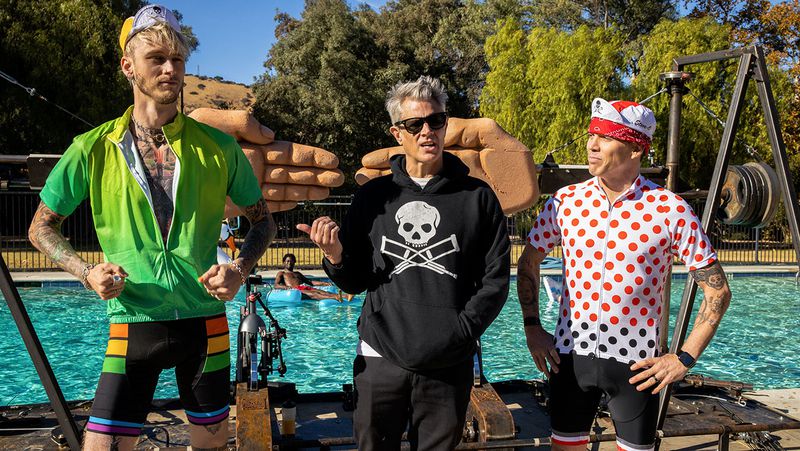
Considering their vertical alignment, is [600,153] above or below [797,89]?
below

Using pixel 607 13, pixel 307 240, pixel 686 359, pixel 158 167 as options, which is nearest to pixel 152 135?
pixel 158 167

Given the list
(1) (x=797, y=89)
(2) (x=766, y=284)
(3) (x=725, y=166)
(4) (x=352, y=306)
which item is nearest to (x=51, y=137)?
(4) (x=352, y=306)

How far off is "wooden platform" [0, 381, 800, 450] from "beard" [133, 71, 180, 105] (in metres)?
1.99

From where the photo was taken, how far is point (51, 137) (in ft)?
71.5

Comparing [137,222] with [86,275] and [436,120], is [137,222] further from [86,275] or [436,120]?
[436,120]

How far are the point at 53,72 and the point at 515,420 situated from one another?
72.0 ft

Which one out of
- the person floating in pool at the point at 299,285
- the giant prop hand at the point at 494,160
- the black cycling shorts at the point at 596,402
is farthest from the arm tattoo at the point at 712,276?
the person floating in pool at the point at 299,285

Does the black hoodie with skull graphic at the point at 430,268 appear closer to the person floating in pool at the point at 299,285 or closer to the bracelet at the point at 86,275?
the bracelet at the point at 86,275

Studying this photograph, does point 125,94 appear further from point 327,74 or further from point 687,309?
point 687,309

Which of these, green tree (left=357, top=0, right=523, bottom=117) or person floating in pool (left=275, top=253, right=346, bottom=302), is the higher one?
green tree (left=357, top=0, right=523, bottom=117)

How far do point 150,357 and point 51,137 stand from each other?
2221 cm

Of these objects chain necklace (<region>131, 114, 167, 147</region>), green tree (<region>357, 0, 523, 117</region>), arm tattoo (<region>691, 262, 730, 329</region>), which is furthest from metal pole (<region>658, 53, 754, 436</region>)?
green tree (<region>357, 0, 523, 117</region>)

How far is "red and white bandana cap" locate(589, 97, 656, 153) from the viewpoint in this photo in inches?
104

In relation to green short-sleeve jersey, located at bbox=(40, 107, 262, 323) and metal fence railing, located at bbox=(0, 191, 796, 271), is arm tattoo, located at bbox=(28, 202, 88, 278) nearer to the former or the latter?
green short-sleeve jersey, located at bbox=(40, 107, 262, 323)
